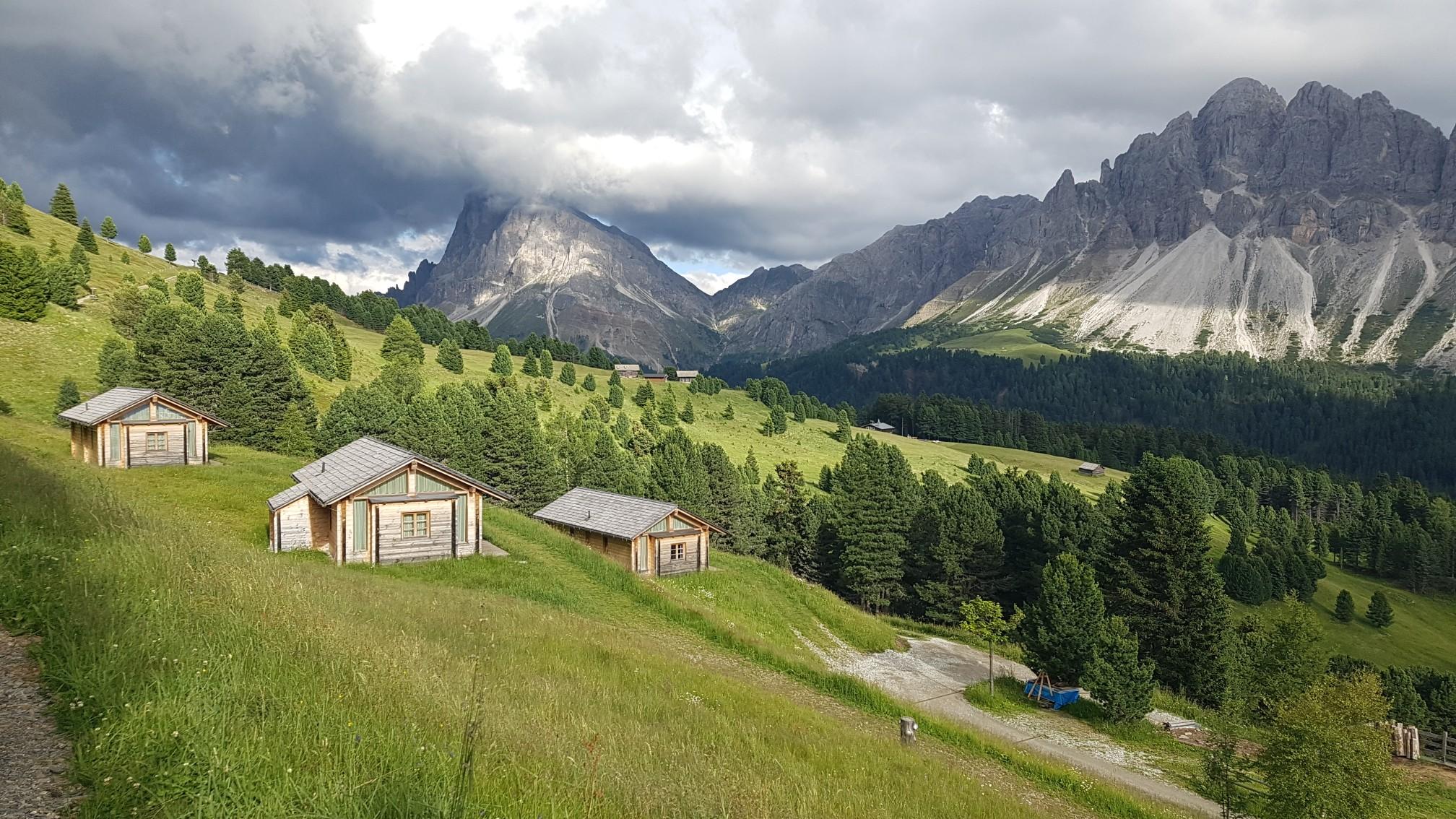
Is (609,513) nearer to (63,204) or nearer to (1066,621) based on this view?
(1066,621)

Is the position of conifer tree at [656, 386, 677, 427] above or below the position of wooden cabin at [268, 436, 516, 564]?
above

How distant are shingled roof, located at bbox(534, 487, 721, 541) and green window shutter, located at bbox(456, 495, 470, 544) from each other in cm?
1058

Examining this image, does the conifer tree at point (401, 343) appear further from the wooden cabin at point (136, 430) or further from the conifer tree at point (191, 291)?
the wooden cabin at point (136, 430)

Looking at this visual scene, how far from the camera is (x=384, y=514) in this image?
33438 millimetres

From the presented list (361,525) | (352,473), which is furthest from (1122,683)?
(352,473)

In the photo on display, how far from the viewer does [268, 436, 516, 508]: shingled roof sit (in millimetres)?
33438

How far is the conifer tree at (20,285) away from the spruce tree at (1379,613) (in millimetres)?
155030

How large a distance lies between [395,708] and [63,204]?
16050 cm

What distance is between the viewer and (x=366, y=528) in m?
33.2

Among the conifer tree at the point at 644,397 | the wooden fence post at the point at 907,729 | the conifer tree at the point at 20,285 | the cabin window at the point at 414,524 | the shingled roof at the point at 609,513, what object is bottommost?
the wooden fence post at the point at 907,729

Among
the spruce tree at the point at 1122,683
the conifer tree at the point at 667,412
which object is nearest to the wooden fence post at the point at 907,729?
the spruce tree at the point at 1122,683

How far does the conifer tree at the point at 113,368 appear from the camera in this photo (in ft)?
202

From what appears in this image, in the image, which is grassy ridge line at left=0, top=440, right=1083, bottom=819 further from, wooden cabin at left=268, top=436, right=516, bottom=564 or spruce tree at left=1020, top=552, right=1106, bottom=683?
spruce tree at left=1020, top=552, right=1106, bottom=683

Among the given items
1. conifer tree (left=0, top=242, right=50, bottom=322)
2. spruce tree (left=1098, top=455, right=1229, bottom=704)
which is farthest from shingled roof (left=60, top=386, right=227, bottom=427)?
spruce tree (left=1098, top=455, right=1229, bottom=704)
